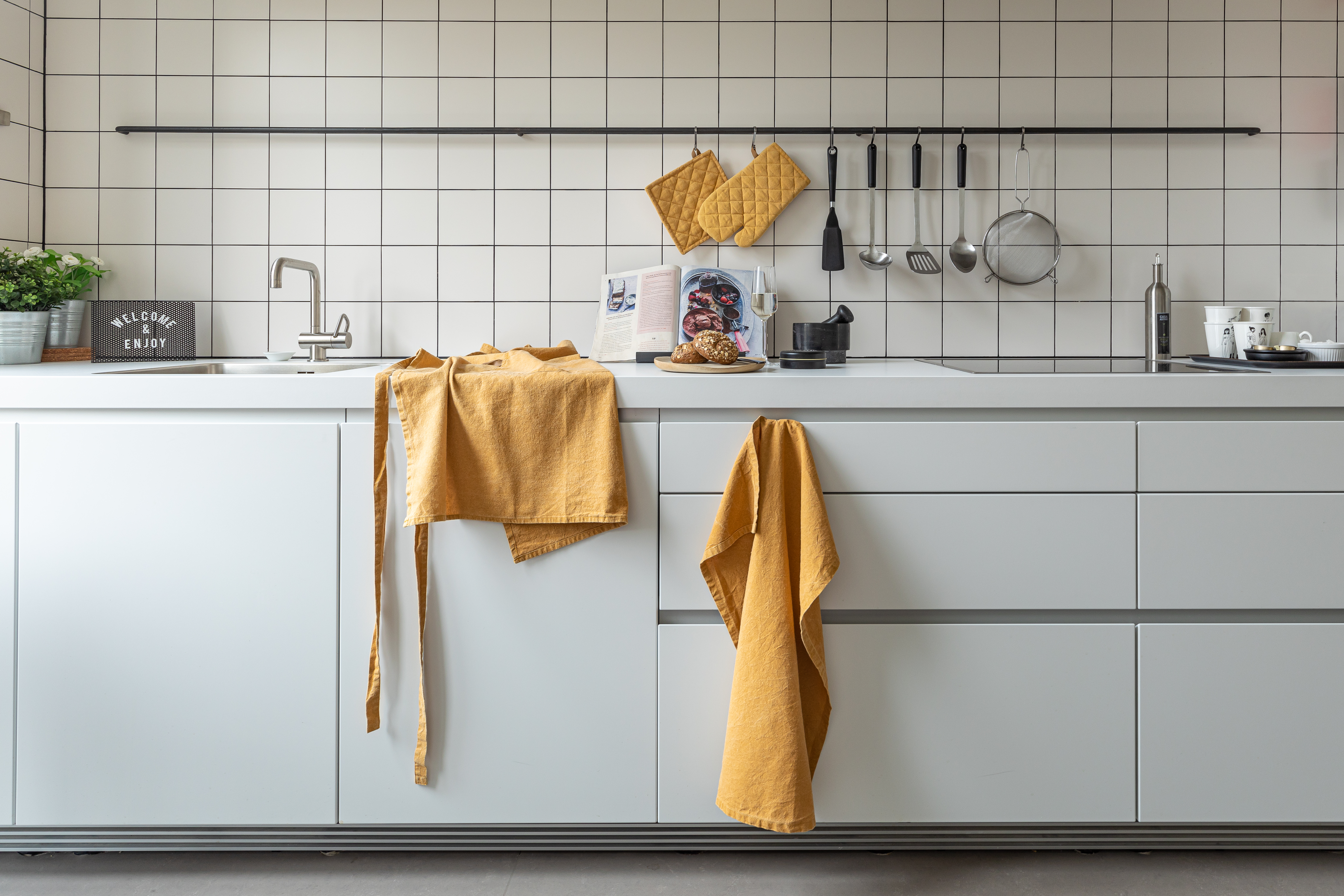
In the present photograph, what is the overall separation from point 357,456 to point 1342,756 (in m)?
1.65

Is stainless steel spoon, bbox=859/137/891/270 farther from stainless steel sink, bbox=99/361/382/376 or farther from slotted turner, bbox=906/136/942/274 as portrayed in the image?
stainless steel sink, bbox=99/361/382/376

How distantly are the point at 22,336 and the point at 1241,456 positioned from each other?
2.30 metres

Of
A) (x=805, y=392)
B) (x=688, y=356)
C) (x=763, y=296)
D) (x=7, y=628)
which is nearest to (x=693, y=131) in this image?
(x=763, y=296)

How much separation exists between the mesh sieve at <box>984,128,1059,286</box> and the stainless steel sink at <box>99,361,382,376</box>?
142cm

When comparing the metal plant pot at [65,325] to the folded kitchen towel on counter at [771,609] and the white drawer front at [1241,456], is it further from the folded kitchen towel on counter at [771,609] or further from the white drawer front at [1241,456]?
the white drawer front at [1241,456]

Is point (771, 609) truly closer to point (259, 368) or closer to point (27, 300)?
point (259, 368)

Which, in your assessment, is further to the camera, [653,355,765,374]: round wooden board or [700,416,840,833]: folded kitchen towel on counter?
[653,355,765,374]: round wooden board

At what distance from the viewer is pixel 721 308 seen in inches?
80.2

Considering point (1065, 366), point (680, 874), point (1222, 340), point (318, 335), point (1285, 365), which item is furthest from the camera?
point (318, 335)

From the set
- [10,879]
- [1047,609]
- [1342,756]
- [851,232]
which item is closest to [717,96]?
[851,232]

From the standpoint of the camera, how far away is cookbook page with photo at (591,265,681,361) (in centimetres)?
200

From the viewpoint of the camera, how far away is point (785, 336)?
2.10 meters

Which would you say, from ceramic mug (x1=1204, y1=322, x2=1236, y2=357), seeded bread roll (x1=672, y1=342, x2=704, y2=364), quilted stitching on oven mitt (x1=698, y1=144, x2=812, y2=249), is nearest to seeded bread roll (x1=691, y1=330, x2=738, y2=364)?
seeded bread roll (x1=672, y1=342, x2=704, y2=364)

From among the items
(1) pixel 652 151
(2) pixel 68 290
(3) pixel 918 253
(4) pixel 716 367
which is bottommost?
(4) pixel 716 367
